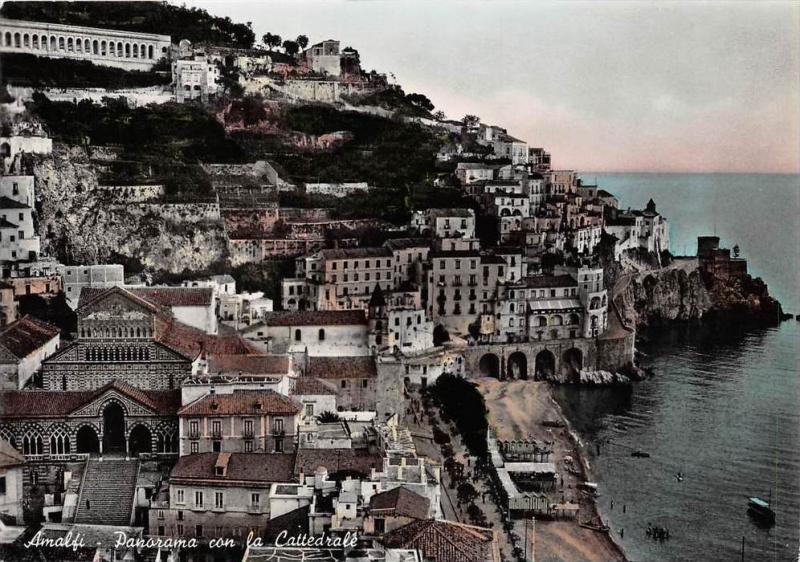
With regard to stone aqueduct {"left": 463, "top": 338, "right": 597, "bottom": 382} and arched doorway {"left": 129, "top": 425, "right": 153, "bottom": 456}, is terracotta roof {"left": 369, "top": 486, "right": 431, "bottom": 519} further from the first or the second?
stone aqueduct {"left": 463, "top": 338, "right": 597, "bottom": 382}

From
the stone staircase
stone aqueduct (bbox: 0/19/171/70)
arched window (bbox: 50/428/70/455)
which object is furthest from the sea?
stone aqueduct (bbox: 0/19/171/70)

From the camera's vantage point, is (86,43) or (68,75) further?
(86,43)

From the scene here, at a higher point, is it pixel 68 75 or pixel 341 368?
pixel 68 75

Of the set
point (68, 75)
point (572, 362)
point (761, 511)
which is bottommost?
point (761, 511)

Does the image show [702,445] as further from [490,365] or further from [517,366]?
[490,365]

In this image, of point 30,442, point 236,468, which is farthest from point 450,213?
point 30,442

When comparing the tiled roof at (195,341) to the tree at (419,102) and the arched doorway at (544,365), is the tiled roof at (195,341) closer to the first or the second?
the arched doorway at (544,365)
